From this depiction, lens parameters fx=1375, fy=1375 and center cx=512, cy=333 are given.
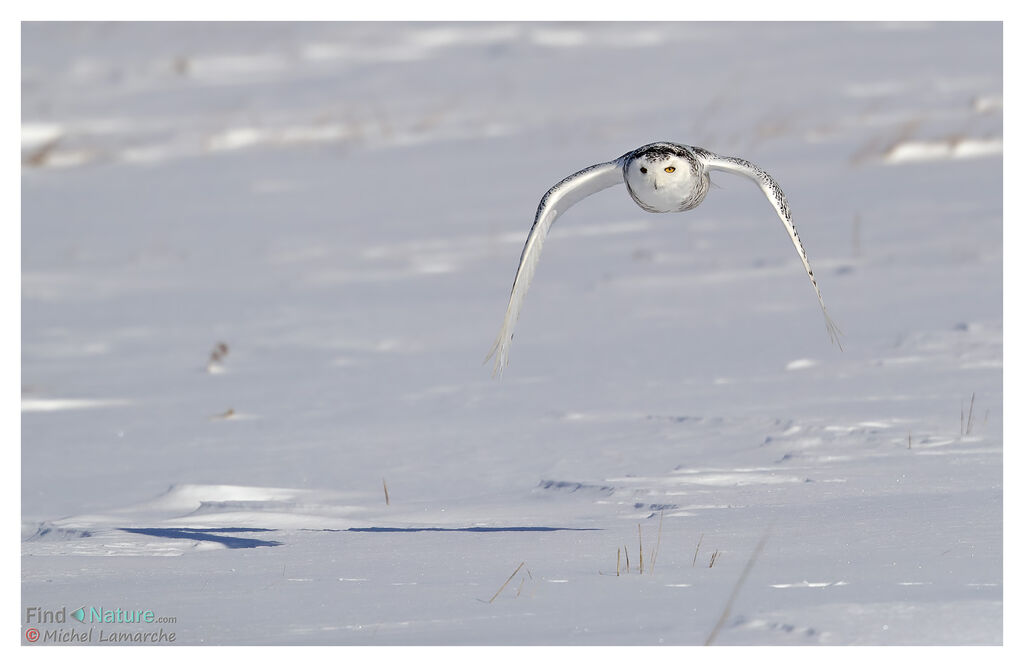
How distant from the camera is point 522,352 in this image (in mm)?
6930

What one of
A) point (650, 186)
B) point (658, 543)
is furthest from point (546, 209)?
point (658, 543)

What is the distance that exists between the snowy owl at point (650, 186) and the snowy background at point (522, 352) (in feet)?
2.34

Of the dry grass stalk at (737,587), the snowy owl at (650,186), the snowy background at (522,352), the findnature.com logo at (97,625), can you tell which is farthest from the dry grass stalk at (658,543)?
the findnature.com logo at (97,625)

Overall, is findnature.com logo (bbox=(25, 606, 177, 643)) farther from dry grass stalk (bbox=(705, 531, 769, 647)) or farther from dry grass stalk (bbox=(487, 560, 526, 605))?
dry grass stalk (bbox=(705, 531, 769, 647))

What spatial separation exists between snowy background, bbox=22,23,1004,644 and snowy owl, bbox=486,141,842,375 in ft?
2.34

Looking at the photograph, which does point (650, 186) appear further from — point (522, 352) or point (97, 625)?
point (522, 352)

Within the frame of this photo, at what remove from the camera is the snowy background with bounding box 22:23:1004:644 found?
11.1 feet

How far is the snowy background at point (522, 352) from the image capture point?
3.37 meters

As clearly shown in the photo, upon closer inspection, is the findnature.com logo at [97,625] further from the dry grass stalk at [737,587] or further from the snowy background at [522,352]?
the dry grass stalk at [737,587]

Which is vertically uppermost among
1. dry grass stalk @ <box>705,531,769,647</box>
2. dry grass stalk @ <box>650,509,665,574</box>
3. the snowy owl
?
the snowy owl

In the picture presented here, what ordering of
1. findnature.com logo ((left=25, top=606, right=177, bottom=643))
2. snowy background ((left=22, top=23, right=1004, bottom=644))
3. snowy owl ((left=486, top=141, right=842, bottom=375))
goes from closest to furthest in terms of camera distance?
findnature.com logo ((left=25, top=606, right=177, bottom=643)) < snowy background ((left=22, top=23, right=1004, bottom=644)) < snowy owl ((left=486, top=141, right=842, bottom=375))

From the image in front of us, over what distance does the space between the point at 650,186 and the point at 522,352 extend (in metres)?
3.02

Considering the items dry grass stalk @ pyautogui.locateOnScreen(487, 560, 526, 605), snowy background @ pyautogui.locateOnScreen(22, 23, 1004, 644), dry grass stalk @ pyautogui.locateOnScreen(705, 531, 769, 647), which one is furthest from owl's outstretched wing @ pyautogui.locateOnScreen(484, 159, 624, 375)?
dry grass stalk @ pyautogui.locateOnScreen(705, 531, 769, 647)

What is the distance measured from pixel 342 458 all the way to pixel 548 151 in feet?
23.0
